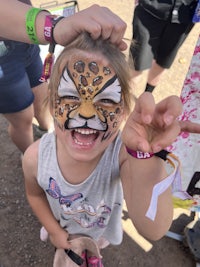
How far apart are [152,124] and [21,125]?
1418 millimetres

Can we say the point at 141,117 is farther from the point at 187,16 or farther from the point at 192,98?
the point at 187,16

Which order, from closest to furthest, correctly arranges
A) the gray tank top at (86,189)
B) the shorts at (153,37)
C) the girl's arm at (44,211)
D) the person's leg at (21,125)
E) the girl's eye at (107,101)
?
the girl's eye at (107,101) → the gray tank top at (86,189) → the girl's arm at (44,211) → the person's leg at (21,125) → the shorts at (153,37)

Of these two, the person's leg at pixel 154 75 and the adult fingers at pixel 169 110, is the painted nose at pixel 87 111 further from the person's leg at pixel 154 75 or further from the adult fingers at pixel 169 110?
the person's leg at pixel 154 75

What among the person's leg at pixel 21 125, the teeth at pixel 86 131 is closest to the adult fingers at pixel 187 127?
the teeth at pixel 86 131

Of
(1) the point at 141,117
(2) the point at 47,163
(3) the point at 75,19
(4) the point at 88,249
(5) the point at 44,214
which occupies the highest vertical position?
(3) the point at 75,19

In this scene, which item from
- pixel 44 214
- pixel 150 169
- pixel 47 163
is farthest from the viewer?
pixel 44 214

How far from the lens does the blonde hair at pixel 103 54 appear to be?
1185 mm

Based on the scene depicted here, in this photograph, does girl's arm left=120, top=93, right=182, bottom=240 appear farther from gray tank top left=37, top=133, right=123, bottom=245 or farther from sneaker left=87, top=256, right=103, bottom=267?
sneaker left=87, top=256, right=103, bottom=267

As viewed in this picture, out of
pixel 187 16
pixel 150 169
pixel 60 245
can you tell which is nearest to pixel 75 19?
pixel 150 169

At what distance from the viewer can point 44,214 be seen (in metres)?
1.68

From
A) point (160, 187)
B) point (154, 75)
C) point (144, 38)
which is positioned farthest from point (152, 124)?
point (154, 75)

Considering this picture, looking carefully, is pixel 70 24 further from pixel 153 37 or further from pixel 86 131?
pixel 153 37

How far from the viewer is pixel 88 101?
121 cm

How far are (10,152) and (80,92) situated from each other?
5.56 ft
